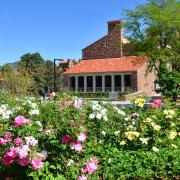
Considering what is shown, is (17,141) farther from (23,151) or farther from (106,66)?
(106,66)

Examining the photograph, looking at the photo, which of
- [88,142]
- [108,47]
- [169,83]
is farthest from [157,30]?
[88,142]

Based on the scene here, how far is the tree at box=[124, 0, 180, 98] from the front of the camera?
4306 cm

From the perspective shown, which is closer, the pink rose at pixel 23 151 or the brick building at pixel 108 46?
the pink rose at pixel 23 151

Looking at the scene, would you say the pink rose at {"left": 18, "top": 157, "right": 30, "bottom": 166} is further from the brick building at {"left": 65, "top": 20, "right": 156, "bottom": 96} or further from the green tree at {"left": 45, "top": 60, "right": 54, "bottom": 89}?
the green tree at {"left": 45, "top": 60, "right": 54, "bottom": 89}

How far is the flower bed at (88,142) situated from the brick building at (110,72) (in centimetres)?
4741

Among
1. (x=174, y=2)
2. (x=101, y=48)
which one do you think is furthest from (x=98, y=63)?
(x=174, y=2)

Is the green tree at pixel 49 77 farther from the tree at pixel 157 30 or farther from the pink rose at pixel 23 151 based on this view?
the pink rose at pixel 23 151

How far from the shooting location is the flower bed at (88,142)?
5.41 meters

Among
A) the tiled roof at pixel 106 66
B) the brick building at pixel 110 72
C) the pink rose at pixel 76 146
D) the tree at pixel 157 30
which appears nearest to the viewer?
the pink rose at pixel 76 146

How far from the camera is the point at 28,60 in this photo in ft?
292

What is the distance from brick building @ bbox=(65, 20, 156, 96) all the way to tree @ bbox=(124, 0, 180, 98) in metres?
10.5

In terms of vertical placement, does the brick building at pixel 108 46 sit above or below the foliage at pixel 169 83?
above

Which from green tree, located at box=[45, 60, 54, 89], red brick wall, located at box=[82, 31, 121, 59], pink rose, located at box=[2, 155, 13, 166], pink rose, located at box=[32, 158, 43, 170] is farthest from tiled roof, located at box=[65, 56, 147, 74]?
pink rose, located at box=[32, 158, 43, 170]

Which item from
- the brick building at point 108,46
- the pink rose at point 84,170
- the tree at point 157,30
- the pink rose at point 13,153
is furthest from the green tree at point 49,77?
the pink rose at point 13,153
